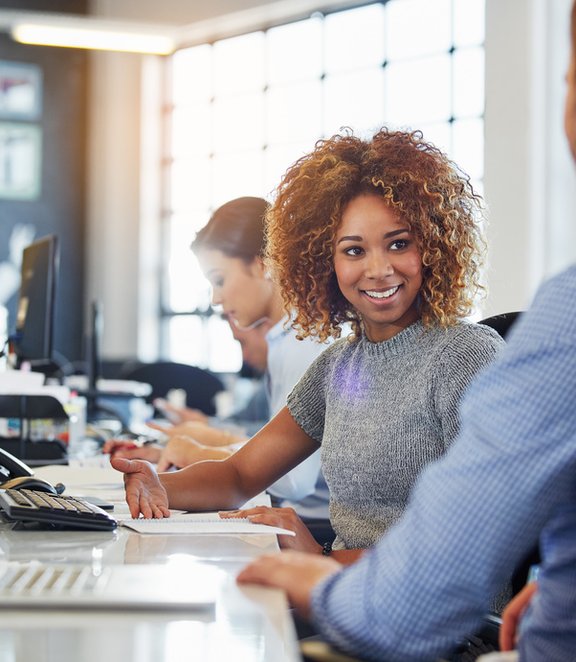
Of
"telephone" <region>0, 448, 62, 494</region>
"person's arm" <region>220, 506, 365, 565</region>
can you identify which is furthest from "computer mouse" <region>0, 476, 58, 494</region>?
"person's arm" <region>220, 506, 365, 565</region>

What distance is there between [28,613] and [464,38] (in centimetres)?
583

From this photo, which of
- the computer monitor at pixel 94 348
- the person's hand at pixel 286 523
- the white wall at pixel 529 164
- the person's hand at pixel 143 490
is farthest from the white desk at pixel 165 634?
the white wall at pixel 529 164

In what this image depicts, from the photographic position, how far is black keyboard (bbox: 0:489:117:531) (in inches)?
55.7

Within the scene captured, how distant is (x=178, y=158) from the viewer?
8.05m

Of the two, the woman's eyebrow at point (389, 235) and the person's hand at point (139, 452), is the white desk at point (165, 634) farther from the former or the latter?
the person's hand at point (139, 452)

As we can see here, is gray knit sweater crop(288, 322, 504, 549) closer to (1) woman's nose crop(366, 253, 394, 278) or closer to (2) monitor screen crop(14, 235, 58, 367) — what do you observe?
(1) woman's nose crop(366, 253, 394, 278)

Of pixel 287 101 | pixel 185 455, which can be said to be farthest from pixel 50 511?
pixel 287 101

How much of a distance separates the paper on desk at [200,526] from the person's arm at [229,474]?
0.39ft

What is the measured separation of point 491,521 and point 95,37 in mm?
5560

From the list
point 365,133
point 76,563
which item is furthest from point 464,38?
point 76,563

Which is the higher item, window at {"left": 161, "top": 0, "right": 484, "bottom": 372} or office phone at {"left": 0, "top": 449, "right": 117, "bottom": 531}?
window at {"left": 161, "top": 0, "right": 484, "bottom": 372}

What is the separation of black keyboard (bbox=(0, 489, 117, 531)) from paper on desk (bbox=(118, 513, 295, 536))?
0.06 metres

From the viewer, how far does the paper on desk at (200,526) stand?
4.84ft

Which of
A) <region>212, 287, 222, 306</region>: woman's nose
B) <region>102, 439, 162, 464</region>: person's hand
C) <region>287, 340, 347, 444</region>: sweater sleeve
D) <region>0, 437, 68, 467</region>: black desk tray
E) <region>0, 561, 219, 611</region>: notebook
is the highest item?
<region>212, 287, 222, 306</region>: woman's nose
